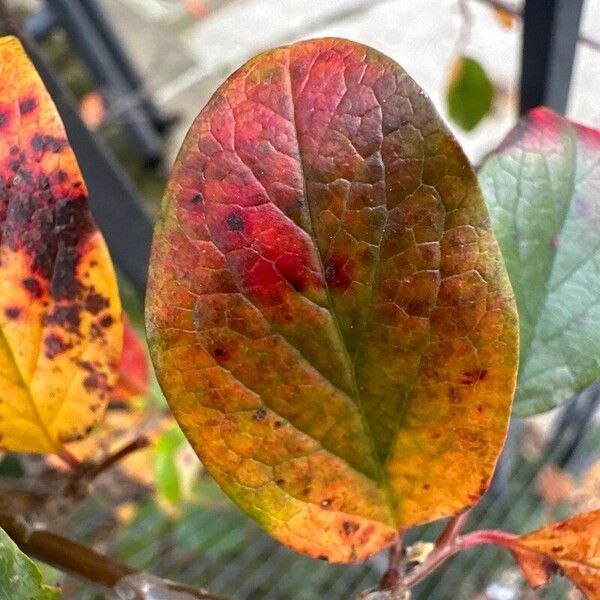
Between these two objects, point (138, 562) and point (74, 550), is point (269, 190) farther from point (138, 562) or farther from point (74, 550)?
point (138, 562)

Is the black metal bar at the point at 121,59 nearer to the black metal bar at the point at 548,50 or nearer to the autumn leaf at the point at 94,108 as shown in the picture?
the autumn leaf at the point at 94,108

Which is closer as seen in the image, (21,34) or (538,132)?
(538,132)

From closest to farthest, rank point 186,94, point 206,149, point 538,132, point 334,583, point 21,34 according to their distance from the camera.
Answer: point 206,149 < point 538,132 < point 21,34 < point 334,583 < point 186,94

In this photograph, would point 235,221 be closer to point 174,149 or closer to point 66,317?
point 66,317

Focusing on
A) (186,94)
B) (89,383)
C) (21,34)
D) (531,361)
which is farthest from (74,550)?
(186,94)

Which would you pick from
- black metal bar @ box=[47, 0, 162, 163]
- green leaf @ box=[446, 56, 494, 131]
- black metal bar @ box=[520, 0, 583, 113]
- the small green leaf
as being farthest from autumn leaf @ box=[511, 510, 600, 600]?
black metal bar @ box=[47, 0, 162, 163]

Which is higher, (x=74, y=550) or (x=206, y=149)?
(x=206, y=149)

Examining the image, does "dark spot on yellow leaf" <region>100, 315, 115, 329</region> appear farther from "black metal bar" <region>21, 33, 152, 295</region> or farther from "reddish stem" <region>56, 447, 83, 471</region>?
"black metal bar" <region>21, 33, 152, 295</region>
